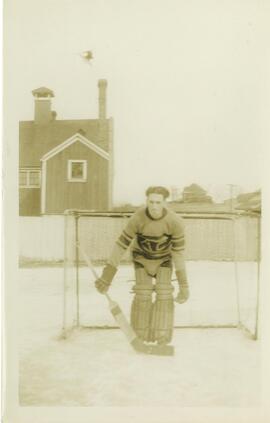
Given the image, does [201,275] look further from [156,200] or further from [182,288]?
[156,200]

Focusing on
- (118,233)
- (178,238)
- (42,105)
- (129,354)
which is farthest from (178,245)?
(42,105)

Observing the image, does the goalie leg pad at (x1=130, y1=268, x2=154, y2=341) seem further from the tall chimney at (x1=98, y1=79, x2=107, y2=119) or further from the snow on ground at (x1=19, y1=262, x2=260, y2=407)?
the tall chimney at (x1=98, y1=79, x2=107, y2=119)

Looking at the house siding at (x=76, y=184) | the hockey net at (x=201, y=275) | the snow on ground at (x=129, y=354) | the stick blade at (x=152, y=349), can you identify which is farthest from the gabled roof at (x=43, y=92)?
the stick blade at (x=152, y=349)

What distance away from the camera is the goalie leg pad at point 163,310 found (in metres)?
1.04

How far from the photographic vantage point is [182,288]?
1046 millimetres

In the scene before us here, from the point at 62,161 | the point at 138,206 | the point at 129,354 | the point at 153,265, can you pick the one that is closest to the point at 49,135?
the point at 62,161

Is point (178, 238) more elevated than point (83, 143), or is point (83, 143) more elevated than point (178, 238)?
point (83, 143)

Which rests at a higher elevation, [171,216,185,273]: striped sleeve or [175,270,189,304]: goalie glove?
[171,216,185,273]: striped sleeve

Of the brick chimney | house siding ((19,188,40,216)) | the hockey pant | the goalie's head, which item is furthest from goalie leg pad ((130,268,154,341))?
the brick chimney

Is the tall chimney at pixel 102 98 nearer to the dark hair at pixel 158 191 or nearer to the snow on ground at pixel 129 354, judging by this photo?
the dark hair at pixel 158 191

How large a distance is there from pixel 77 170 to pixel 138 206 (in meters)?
0.14

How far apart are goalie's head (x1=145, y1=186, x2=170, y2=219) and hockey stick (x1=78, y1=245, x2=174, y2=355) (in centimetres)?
16

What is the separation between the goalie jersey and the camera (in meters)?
1.04

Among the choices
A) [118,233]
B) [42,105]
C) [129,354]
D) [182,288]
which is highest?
[42,105]
